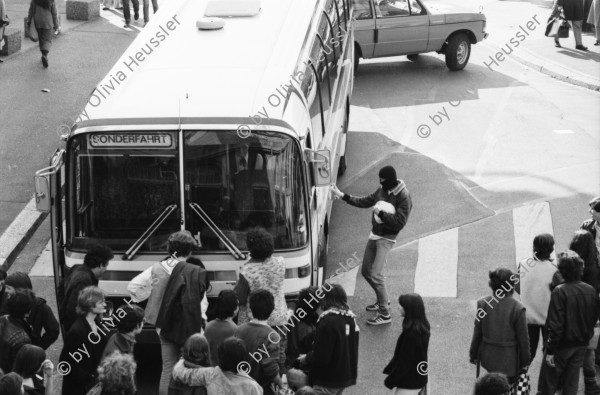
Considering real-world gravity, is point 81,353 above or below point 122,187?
below

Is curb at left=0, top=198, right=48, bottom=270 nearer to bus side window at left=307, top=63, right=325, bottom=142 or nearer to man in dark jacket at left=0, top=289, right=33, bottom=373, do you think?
man in dark jacket at left=0, top=289, right=33, bottom=373

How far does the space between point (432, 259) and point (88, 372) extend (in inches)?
237

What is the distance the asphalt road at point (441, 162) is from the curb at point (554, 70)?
0.25m

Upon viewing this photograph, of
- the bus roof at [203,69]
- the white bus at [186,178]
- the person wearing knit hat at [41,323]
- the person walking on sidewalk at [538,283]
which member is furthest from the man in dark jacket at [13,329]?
the person walking on sidewalk at [538,283]

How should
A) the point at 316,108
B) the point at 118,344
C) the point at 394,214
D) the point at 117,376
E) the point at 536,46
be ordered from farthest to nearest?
the point at 536,46 → the point at 316,108 → the point at 394,214 → the point at 118,344 → the point at 117,376

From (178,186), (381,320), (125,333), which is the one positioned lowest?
(381,320)

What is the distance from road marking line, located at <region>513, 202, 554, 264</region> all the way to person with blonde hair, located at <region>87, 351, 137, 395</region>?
23.1 feet

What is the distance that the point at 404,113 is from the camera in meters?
18.4

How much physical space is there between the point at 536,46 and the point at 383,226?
552 inches

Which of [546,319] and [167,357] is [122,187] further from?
[546,319]

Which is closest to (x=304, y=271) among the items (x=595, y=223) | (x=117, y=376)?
(x=595, y=223)

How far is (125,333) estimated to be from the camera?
7.96 m

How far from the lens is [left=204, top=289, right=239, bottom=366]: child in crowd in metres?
8.22

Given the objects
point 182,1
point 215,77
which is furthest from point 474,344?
→ point 182,1
